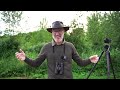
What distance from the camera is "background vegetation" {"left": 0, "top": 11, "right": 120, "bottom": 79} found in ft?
20.9

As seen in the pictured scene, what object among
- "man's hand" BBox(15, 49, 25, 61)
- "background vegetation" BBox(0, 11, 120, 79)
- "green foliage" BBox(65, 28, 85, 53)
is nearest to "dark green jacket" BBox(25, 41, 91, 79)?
"man's hand" BBox(15, 49, 25, 61)

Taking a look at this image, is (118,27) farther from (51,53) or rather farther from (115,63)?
(51,53)

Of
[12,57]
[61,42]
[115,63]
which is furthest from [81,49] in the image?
[61,42]

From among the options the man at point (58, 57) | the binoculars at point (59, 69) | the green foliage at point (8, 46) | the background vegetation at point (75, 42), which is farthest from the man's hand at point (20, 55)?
the green foliage at point (8, 46)

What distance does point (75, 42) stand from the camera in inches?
268

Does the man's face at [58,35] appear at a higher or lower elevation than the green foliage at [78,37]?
higher

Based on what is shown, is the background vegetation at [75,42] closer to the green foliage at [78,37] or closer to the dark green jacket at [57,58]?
the green foliage at [78,37]

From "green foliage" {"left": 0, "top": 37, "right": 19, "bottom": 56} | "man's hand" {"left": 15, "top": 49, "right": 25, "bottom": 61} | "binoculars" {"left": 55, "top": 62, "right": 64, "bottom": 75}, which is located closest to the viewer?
"man's hand" {"left": 15, "top": 49, "right": 25, "bottom": 61}

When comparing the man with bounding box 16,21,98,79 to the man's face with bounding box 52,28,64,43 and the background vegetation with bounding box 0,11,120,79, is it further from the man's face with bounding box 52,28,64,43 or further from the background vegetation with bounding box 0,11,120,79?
the background vegetation with bounding box 0,11,120,79

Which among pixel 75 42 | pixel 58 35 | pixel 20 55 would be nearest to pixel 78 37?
pixel 75 42

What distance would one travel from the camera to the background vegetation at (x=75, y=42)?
20.9 ft

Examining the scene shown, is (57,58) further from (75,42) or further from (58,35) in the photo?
(75,42)
